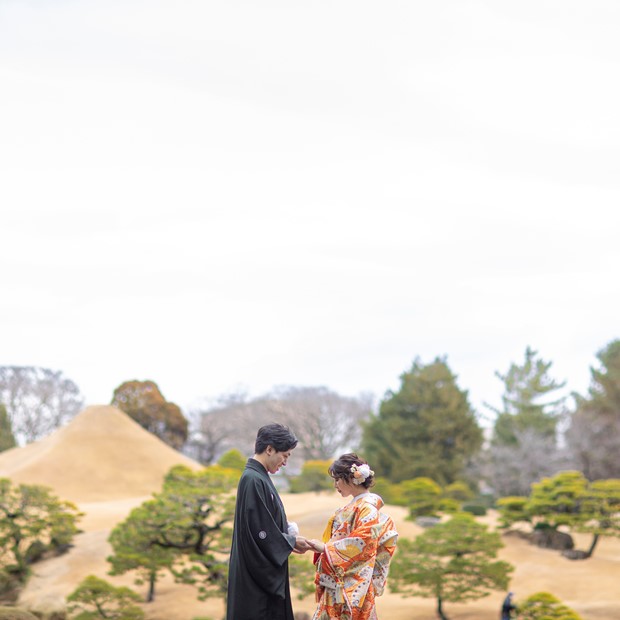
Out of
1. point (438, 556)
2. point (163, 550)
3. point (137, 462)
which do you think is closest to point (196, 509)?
point (163, 550)

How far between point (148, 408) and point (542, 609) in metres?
26.1

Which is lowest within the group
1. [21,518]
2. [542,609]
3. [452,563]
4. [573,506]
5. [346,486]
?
[542,609]

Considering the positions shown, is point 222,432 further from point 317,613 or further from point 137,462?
point 317,613

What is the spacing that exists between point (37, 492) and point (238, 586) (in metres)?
12.6

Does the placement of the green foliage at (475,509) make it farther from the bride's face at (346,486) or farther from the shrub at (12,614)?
the bride's face at (346,486)

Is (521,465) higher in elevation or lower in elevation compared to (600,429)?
lower

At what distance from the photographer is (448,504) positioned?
20.1m

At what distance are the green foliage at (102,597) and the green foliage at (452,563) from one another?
418 centimetres

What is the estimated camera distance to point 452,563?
12875 millimetres

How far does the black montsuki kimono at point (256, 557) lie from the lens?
4.01 m

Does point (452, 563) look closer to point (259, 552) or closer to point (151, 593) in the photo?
point (151, 593)

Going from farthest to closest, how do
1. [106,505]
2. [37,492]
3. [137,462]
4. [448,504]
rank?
[137,462]
[106,505]
[448,504]
[37,492]

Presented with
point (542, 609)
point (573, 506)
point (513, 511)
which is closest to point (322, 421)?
point (513, 511)

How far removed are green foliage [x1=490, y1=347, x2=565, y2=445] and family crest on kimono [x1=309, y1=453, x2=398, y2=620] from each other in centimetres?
2837
